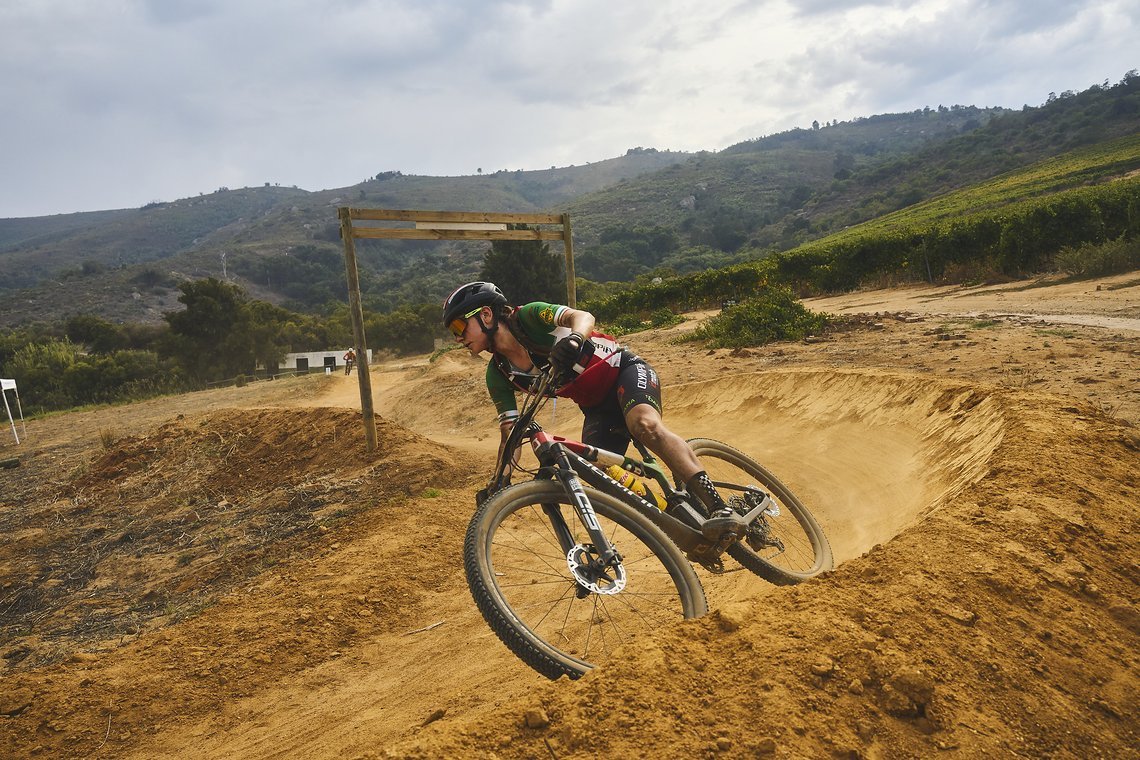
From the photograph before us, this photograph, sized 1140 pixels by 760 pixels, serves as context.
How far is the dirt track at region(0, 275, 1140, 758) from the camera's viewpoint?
2201mm

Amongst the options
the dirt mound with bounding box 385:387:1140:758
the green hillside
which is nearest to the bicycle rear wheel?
the dirt mound with bounding box 385:387:1140:758

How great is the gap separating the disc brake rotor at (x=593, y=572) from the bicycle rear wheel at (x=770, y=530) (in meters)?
1.42

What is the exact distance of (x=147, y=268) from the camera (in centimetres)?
9762

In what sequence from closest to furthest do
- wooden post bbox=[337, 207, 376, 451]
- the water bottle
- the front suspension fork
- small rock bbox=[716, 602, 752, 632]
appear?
small rock bbox=[716, 602, 752, 632] < the front suspension fork < the water bottle < wooden post bbox=[337, 207, 376, 451]

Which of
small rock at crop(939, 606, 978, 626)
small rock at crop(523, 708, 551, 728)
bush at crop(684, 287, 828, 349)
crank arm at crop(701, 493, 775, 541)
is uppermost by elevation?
small rock at crop(523, 708, 551, 728)

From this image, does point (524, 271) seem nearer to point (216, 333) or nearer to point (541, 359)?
point (216, 333)

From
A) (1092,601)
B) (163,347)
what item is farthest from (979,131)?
(1092,601)

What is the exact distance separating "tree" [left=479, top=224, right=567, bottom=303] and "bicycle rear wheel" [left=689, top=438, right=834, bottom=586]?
40.7 meters

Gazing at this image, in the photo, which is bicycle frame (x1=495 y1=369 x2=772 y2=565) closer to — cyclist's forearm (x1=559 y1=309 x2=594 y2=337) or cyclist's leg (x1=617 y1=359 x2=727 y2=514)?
cyclist's leg (x1=617 y1=359 x2=727 y2=514)

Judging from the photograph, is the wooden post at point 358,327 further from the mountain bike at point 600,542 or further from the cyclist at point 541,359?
the cyclist at point 541,359

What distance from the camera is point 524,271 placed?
46.8 metres

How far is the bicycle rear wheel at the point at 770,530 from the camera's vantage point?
4.25 m

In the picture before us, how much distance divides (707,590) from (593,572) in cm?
221

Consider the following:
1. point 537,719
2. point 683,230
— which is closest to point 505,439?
point 537,719
